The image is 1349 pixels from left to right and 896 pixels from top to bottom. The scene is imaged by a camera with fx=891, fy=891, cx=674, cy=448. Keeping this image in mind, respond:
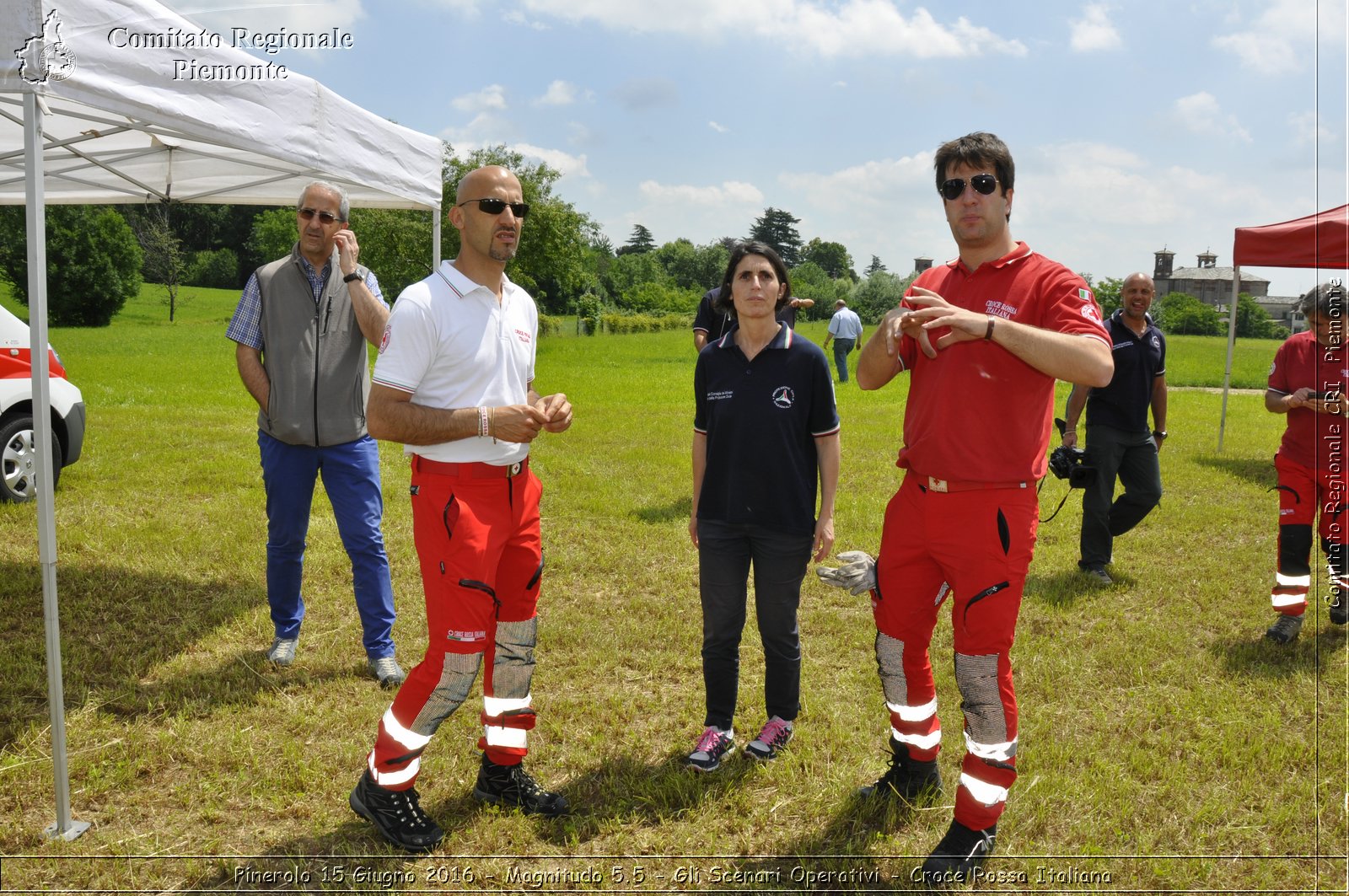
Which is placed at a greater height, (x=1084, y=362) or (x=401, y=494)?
(x=1084, y=362)

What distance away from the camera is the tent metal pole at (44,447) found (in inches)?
122

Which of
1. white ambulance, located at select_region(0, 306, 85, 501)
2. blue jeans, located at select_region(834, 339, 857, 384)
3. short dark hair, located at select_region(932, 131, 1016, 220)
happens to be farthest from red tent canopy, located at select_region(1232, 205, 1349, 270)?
white ambulance, located at select_region(0, 306, 85, 501)

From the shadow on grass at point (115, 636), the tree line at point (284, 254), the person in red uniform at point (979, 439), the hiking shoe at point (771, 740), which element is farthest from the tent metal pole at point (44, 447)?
the tree line at point (284, 254)

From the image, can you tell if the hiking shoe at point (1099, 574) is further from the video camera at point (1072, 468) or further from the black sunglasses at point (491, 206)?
the black sunglasses at point (491, 206)

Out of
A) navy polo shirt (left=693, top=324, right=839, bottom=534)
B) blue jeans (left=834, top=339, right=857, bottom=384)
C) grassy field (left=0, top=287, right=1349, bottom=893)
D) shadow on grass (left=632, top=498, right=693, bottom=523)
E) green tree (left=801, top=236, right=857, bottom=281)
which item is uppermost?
green tree (left=801, top=236, right=857, bottom=281)

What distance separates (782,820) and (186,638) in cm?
365

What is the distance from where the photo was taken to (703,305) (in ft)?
24.8

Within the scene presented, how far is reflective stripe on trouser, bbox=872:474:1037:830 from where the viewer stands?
2.92m

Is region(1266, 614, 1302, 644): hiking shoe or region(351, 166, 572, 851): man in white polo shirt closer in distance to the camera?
region(351, 166, 572, 851): man in white polo shirt

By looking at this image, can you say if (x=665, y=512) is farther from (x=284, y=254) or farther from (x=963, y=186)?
(x=284, y=254)

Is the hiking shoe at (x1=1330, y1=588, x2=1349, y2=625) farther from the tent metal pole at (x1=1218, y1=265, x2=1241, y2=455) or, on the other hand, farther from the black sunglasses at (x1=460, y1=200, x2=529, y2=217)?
the tent metal pole at (x1=1218, y1=265, x2=1241, y2=455)

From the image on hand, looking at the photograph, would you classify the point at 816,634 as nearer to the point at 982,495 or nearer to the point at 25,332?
the point at 982,495

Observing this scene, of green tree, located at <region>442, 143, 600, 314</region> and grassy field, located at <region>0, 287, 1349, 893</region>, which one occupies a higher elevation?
green tree, located at <region>442, 143, 600, 314</region>

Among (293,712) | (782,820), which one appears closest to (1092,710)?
(782,820)
